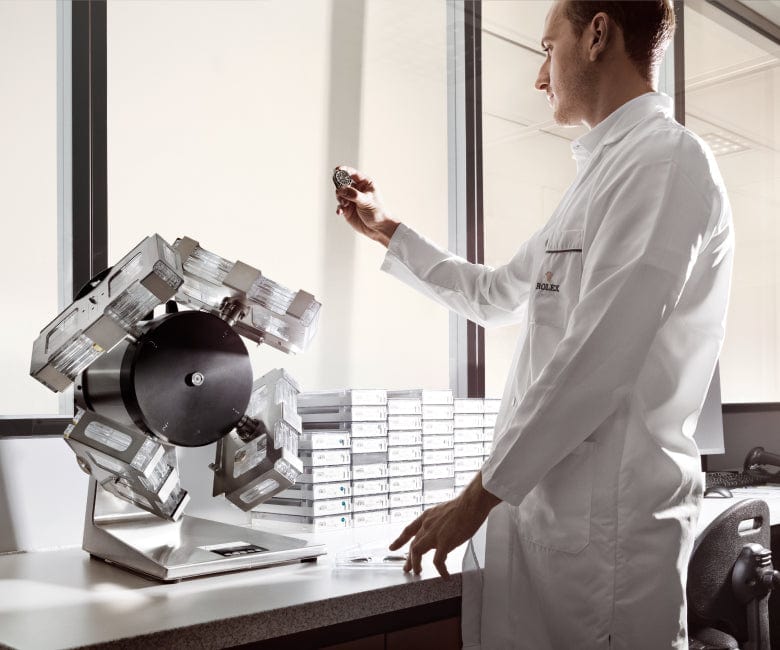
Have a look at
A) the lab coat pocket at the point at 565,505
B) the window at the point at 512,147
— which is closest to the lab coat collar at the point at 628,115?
the lab coat pocket at the point at 565,505

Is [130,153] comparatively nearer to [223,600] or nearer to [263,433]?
[263,433]

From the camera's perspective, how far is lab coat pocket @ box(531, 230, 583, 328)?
4.42 feet

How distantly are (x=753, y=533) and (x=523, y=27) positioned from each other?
7.08 feet

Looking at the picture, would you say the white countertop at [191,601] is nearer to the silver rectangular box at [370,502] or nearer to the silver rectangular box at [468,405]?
the silver rectangular box at [370,502]

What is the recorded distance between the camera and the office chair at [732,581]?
169 centimetres

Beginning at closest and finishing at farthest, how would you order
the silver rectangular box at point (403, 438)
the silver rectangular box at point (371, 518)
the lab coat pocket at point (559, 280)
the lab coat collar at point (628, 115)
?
1. the lab coat pocket at point (559, 280)
2. the lab coat collar at point (628, 115)
3. the silver rectangular box at point (371, 518)
4. the silver rectangular box at point (403, 438)

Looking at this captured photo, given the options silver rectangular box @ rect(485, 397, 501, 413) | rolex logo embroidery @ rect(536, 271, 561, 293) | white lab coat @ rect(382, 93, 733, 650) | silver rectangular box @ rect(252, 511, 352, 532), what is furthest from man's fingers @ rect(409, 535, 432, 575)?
silver rectangular box @ rect(485, 397, 501, 413)

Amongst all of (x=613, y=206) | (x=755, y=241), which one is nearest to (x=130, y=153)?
(x=613, y=206)

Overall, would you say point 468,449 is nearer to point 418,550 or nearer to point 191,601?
point 418,550

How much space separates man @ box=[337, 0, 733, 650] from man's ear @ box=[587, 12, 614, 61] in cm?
17

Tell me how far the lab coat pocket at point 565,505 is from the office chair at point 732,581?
0.54m

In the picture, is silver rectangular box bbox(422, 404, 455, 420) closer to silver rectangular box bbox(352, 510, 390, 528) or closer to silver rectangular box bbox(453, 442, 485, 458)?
silver rectangular box bbox(453, 442, 485, 458)

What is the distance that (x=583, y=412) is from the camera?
1209mm

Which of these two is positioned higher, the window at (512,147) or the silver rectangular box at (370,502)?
the window at (512,147)
